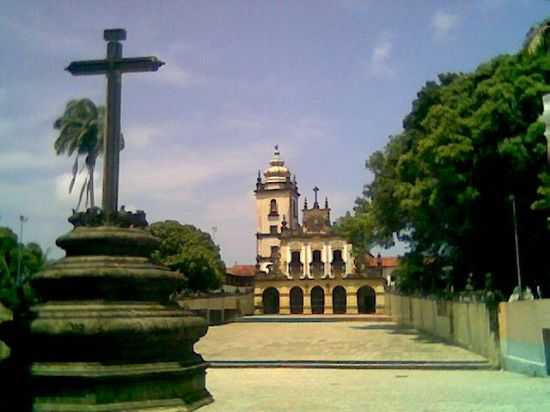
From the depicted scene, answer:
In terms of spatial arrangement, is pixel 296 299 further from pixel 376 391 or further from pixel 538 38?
pixel 376 391

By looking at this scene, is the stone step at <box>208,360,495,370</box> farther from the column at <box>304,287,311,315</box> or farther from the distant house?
the column at <box>304,287,311,315</box>

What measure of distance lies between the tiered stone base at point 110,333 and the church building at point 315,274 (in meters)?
53.6

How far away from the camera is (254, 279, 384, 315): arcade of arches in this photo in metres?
62.4

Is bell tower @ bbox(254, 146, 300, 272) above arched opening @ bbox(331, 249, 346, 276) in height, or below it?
above

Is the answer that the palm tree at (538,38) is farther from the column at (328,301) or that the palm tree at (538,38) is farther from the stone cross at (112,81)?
the column at (328,301)

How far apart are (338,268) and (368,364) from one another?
47.9m

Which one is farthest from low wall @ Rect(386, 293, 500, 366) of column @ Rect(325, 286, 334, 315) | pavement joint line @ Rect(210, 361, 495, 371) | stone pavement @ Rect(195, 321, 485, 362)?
column @ Rect(325, 286, 334, 315)

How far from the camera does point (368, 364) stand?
54.7 feet

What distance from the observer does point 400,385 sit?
40.9ft

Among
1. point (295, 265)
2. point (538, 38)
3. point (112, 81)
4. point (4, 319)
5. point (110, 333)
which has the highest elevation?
point (538, 38)

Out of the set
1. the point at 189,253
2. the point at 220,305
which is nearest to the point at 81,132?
the point at 189,253

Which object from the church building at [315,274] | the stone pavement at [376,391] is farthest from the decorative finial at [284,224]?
the stone pavement at [376,391]

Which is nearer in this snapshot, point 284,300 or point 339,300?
point 339,300

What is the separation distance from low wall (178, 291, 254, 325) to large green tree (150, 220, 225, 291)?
1392 mm
